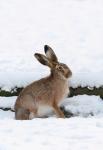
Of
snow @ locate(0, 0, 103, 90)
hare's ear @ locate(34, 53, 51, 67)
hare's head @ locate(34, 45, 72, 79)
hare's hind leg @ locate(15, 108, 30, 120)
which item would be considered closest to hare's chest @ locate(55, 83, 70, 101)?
hare's head @ locate(34, 45, 72, 79)

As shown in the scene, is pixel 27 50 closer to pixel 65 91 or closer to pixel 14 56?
pixel 14 56

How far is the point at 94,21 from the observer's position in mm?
10070

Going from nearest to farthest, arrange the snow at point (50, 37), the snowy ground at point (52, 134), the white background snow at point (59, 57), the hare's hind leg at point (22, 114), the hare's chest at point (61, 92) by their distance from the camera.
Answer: the snowy ground at point (52, 134)
the white background snow at point (59, 57)
the hare's hind leg at point (22, 114)
the hare's chest at point (61, 92)
the snow at point (50, 37)


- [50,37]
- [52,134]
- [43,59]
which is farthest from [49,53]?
[52,134]

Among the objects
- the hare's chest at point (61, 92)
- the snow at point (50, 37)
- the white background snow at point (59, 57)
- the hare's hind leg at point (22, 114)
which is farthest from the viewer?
the snow at point (50, 37)

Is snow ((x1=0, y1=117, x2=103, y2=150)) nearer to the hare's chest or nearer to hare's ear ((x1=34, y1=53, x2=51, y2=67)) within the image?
the hare's chest

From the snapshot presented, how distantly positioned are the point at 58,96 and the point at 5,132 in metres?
2.06

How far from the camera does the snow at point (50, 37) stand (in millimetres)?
8250

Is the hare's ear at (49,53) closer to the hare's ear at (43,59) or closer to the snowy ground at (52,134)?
the hare's ear at (43,59)

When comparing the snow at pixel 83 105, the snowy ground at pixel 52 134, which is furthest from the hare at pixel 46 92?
the snowy ground at pixel 52 134

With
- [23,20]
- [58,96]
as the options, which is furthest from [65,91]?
[23,20]

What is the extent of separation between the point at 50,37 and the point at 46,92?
2.09 m

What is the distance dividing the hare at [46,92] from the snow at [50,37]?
0.28 metres

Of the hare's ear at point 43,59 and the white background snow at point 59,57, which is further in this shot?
the hare's ear at point 43,59
